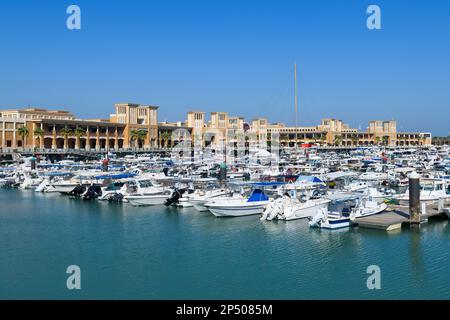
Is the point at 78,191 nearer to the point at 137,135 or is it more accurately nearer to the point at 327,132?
the point at 137,135

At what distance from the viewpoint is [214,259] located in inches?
869

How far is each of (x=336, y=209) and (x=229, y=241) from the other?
707 cm

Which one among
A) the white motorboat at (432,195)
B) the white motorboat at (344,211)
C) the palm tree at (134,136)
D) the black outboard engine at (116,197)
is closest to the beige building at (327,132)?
the palm tree at (134,136)

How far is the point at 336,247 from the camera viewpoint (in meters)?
23.4

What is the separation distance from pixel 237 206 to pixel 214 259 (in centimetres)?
973

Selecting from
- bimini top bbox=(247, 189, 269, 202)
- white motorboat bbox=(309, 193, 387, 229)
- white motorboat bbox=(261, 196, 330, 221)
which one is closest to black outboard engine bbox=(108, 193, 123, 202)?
bimini top bbox=(247, 189, 269, 202)

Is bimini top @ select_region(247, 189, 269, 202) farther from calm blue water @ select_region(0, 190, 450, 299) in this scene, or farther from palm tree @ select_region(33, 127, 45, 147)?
palm tree @ select_region(33, 127, 45, 147)

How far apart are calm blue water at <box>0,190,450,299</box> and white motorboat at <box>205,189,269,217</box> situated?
597 mm

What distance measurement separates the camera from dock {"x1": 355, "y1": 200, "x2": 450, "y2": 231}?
26281mm

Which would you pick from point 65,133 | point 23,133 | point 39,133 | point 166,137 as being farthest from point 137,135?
point 23,133

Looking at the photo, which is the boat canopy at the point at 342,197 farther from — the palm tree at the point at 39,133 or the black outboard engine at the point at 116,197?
the palm tree at the point at 39,133

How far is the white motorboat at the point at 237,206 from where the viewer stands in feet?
104

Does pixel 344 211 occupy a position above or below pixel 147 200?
above
